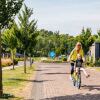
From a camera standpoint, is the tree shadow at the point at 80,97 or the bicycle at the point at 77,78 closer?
the tree shadow at the point at 80,97

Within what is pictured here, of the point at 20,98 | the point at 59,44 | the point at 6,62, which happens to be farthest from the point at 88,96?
the point at 59,44

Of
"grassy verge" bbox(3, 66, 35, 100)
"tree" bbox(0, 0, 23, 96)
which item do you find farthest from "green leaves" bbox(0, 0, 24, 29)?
"grassy verge" bbox(3, 66, 35, 100)

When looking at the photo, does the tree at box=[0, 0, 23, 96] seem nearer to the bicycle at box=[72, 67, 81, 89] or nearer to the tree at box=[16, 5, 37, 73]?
the bicycle at box=[72, 67, 81, 89]

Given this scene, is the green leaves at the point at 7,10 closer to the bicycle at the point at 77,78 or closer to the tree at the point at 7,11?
the tree at the point at 7,11

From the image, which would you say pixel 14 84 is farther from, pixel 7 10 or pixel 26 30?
pixel 26 30

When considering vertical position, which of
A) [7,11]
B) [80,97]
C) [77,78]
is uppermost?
[7,11]

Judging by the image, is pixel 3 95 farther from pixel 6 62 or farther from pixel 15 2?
pixel 6 62

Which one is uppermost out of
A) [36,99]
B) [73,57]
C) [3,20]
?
[3,20]

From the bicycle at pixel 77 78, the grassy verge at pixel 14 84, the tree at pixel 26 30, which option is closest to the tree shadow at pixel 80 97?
the grassy verge at pixel 14 84

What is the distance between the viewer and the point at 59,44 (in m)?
123

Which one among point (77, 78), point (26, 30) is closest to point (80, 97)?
point (77, 78)

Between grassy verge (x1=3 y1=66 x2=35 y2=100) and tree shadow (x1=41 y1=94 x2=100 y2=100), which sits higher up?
Answer: grassy verge (x1=3 y1=66 x2=35 y2=100)

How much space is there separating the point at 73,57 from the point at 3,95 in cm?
449

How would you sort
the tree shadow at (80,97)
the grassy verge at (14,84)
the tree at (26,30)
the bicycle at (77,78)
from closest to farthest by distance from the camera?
the tree shadow at (80,97)
the grassy verge at (14,84)
the bicycle at (77,78)
the tree at (26,30)
